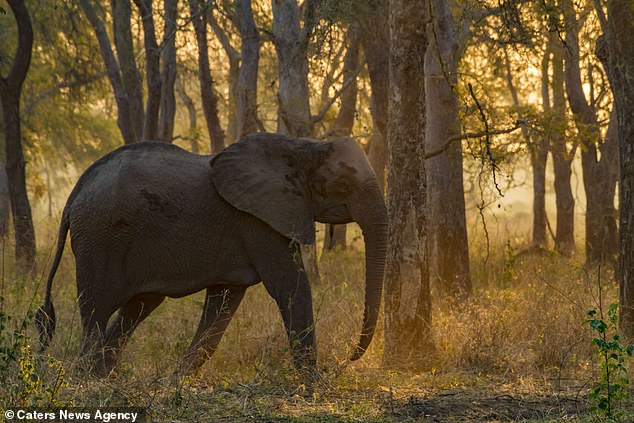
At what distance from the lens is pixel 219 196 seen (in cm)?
753

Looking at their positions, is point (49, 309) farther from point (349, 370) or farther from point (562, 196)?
point (562, 196)

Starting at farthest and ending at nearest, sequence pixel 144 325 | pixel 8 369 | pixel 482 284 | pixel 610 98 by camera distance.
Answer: pixel 610 98
pixel 482 284
pixel 144 325
pixel 8 369

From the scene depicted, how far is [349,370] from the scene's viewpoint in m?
7.53

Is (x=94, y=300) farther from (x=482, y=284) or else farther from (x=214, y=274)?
(x=482, y=284)

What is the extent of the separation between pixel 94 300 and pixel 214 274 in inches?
40.8

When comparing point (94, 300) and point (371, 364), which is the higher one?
point (94, 300)

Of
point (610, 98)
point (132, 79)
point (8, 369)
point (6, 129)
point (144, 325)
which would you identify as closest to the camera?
point (8, 369)

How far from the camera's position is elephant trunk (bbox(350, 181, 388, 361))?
725cm

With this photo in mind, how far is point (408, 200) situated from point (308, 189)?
94 cm

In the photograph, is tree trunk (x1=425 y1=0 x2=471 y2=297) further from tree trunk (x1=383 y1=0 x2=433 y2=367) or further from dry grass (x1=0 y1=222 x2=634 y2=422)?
tree trunk (x1=383 y1=0 x2=433 y2=367)

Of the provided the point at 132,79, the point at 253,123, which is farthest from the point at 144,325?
the point at 132,79

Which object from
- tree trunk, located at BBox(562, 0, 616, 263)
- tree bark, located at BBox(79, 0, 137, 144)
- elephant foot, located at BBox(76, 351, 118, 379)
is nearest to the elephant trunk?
elephant foot, located at BBox(76, 351, 118, 379)

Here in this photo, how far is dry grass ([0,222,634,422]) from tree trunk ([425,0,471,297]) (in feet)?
2.20

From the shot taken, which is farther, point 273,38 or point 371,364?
point 273,38
